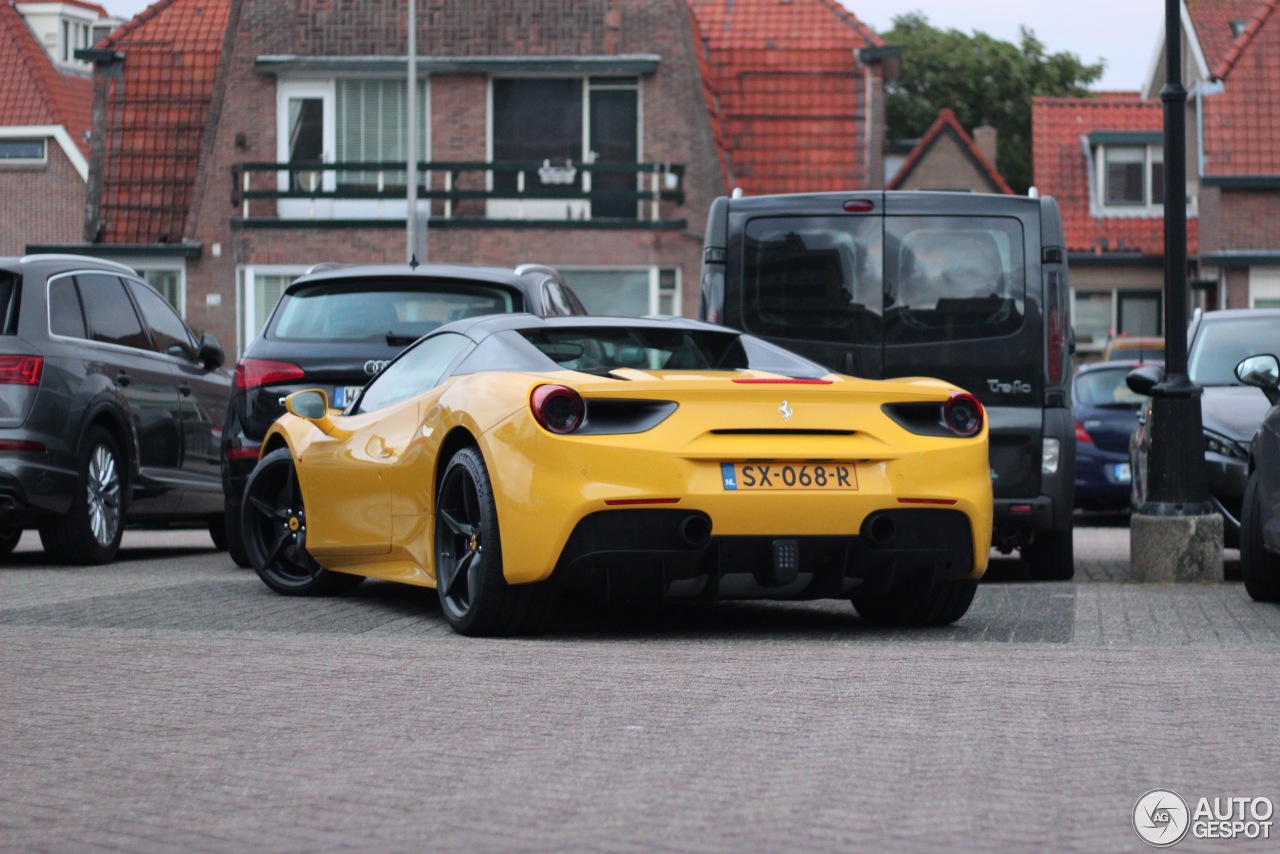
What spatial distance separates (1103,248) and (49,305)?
36.6 meters

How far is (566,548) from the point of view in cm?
759

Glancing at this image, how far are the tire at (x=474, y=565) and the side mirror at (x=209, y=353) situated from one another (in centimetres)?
587

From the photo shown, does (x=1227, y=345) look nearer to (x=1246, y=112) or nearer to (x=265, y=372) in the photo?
(x=265, y=372)

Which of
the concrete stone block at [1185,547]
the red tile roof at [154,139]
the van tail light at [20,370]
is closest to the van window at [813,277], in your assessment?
the concrete stone block at [1185,547]

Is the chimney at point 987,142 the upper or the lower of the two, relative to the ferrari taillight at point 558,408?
upper

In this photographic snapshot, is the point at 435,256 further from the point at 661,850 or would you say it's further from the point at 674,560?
the point at 661,850

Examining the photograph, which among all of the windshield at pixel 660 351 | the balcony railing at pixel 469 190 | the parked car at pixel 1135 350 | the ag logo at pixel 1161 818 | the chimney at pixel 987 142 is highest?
the chimney at pixel 987 142

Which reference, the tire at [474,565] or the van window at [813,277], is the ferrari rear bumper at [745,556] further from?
the van window at [813,277]

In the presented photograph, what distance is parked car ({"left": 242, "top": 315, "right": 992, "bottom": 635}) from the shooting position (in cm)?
758

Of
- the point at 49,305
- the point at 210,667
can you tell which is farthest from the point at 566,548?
the point at 49,305

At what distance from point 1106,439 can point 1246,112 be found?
17400mm

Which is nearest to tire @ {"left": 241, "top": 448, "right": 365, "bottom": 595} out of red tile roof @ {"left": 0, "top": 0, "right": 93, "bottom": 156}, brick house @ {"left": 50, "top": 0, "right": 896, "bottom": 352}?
brick house @ {"left": 50, "top": 0, "right": 896, "bottom": 352}

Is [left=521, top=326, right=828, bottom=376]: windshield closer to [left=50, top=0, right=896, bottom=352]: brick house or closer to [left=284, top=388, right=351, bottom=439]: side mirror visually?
[left=284, top=388, right=351, bottom=439]: side mirror

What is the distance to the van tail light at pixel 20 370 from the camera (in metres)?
11.9
